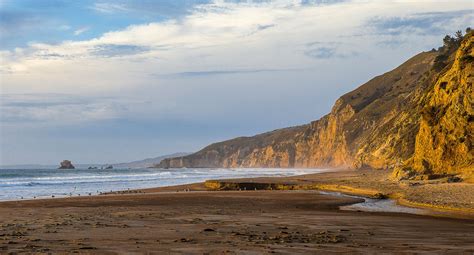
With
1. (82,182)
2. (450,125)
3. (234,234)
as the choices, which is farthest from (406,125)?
(234,234)

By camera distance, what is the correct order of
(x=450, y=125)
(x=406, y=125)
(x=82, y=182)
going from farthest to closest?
(x=82, y=182)
(x=406, y=125)
(x=450, y=125)

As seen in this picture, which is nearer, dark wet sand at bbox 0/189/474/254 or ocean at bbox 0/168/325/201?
dark wet sand at bbox 0/189/474/254

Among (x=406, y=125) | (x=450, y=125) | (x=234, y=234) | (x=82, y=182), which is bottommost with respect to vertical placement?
(x=234, y=234)

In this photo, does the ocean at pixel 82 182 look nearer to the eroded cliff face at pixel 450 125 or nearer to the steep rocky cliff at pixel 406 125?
the steep rocky cliff at pixel 406 125

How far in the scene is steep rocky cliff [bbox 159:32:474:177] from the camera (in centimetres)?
4169

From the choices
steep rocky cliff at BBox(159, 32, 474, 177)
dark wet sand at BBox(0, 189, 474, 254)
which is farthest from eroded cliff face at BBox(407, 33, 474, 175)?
dark wet sand at BBox(0, 189, 474, 254)

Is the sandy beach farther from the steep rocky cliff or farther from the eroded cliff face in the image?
the steep rocky cliff

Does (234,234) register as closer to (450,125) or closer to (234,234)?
(234,234)

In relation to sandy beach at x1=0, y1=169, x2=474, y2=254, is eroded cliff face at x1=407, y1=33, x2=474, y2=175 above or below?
above

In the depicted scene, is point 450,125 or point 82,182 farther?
point 82,182

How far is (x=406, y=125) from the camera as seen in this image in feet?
230

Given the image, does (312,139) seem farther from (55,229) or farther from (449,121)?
(55,229)

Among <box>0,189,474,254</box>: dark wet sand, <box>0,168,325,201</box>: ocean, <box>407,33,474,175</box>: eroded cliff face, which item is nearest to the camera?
<box>0,189,474,254</box>: dark wet sand

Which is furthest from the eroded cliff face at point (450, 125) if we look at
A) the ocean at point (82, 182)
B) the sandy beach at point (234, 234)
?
the ocean at point (82, 182)
